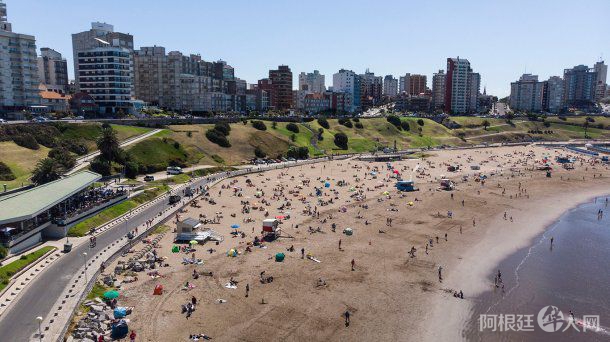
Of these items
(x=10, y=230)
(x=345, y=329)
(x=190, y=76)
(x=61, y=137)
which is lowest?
(x=345, y=329)

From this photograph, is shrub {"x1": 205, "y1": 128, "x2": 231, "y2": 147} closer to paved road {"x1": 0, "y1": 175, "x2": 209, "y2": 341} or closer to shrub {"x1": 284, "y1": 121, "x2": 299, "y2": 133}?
shrub {"x1": 284, "y1": 121, "x2": 299, "y2": 133}

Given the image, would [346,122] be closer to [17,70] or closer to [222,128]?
[222,128]

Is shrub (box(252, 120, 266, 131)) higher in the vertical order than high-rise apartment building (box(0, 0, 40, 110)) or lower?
lower

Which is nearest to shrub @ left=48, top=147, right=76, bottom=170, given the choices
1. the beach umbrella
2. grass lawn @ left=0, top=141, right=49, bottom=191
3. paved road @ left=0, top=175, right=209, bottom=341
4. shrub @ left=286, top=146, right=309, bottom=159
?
grass lawn @ left=0, top=141, right=49, bottom=191

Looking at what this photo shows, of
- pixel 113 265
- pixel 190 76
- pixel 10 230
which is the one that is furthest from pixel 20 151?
pixel 190 76

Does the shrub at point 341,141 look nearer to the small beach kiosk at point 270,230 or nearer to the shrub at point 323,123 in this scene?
the shrub at point 323,123

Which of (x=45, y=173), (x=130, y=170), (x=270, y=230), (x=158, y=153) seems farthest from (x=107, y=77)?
(x=270, y=230)

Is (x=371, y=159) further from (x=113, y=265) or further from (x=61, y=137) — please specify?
(x=113, y=265)
